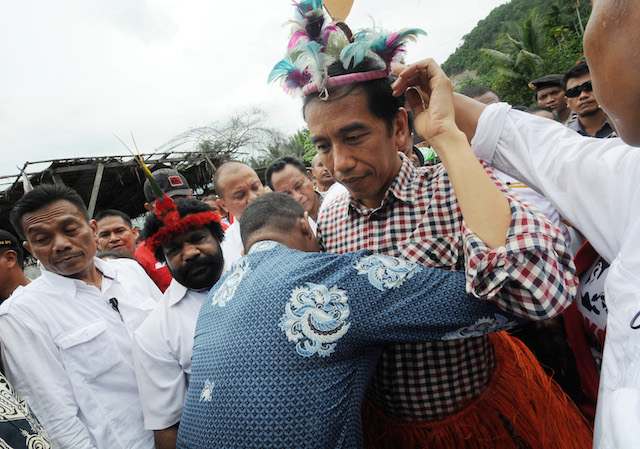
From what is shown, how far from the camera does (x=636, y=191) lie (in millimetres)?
1027

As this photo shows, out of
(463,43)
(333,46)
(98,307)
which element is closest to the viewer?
(333,46)

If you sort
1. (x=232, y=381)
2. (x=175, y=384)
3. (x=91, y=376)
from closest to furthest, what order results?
(x=232, y=381)
(x=175, y=384)
(x=91, y=376)

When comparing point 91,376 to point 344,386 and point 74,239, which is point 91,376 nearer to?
point 74,239

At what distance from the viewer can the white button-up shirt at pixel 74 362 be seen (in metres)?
1.79

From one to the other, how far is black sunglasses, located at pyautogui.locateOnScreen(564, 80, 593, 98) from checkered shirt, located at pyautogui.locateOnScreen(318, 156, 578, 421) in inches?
161

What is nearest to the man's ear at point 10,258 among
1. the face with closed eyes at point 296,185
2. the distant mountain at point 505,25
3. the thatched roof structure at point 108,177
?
the face with closed eyes at point 296,185

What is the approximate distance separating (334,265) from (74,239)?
214 centimetres

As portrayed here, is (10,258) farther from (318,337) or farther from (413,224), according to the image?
(413,224)

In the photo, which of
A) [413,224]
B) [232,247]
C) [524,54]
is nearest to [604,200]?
[413,224]

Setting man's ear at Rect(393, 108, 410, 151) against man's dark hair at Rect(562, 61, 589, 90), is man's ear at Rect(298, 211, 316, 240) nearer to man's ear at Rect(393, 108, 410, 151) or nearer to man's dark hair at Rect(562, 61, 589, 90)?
man's ear at Rect(393, 108, 410, 151)

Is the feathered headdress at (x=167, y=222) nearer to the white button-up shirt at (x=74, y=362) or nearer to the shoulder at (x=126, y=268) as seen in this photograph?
the white button-up shirt at (x=74, y=362)

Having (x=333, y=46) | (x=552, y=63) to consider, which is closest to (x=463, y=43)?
(x=552, y=63)

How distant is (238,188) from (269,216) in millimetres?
2252

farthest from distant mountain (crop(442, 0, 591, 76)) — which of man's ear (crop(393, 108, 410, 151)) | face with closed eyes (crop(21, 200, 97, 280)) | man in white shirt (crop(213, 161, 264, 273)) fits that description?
face with closed eyes (crop(21, 200, 97, 280))
